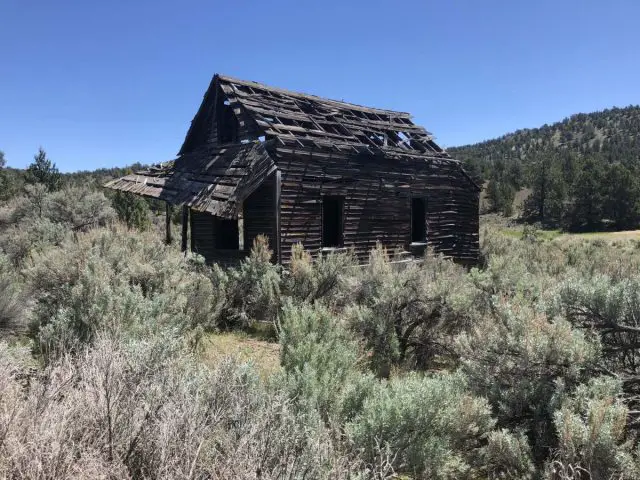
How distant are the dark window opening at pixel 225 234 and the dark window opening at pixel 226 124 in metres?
2.54

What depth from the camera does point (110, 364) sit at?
2545 millimetres

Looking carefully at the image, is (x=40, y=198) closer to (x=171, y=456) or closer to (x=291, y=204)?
(x=291, y=204)

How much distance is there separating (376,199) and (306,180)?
2561mm

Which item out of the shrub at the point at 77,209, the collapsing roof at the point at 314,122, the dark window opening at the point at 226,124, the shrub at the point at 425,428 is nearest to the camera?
the shrub at the point at 425,428

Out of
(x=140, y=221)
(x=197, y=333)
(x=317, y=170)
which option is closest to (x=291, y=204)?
(x=317, y=170)

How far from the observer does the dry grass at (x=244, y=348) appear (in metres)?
5.42

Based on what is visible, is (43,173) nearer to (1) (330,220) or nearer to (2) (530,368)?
(1) (330,220)

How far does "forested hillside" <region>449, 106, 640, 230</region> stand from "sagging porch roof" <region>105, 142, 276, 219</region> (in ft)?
51.1

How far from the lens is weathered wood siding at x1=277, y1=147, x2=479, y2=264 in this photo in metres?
11.2

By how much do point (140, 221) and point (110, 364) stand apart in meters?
18.3

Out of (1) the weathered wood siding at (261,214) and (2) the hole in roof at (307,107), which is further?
(2) the hole in roof at (307,107)

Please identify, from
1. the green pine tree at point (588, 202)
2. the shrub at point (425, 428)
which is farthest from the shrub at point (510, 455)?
the green pine tree at point (588, 202)

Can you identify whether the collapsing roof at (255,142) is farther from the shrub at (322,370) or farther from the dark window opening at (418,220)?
the shrub at (322,370)

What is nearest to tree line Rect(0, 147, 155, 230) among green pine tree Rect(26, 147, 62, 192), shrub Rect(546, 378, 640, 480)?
green pine tree Rect(26, 147, 62, 192)
